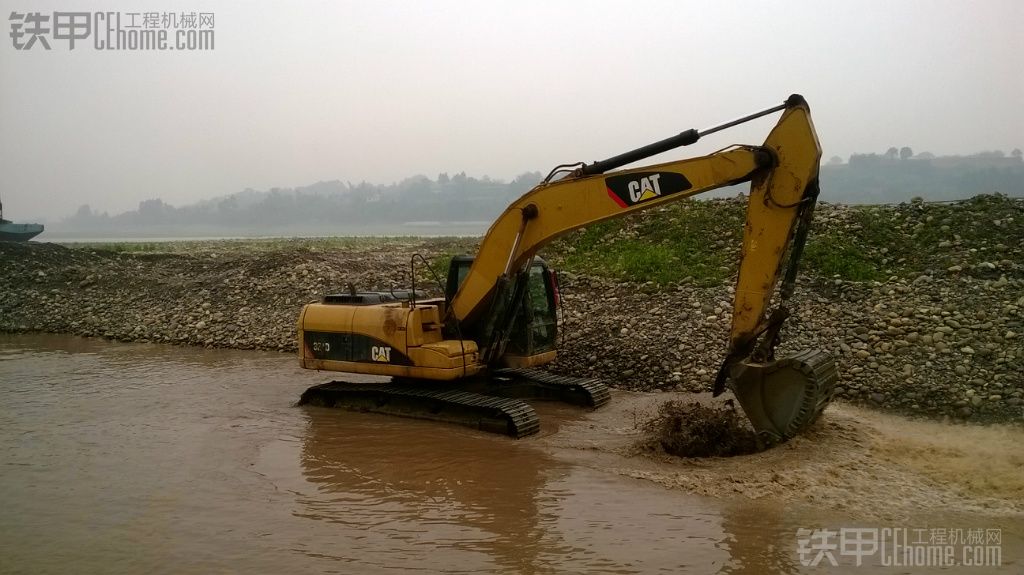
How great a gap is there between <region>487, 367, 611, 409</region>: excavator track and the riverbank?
1176 mm

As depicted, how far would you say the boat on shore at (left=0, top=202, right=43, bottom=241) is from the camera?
34.0 metres

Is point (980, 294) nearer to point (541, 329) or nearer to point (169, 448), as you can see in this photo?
point (541, 329)

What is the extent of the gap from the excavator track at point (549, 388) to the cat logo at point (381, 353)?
1.41 m

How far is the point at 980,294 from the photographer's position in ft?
34.9

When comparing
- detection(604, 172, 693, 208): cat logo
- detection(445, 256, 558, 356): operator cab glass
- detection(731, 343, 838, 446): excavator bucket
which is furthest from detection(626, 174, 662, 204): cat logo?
detection(445, 256, 558, 356): operator cab glass

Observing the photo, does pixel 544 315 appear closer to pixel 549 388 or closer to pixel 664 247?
pixel 549 388

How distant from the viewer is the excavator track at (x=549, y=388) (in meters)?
9.88

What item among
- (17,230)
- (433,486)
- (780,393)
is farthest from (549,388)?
(17,230)

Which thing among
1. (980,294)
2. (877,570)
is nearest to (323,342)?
(877,570)

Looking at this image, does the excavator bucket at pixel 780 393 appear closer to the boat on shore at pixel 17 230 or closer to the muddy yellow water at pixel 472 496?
the muddy yellow water at pixel 472 496

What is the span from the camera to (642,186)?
7.75 m

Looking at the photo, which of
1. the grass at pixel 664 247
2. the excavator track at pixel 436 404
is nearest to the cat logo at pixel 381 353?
the excavator track at pixel 436 404

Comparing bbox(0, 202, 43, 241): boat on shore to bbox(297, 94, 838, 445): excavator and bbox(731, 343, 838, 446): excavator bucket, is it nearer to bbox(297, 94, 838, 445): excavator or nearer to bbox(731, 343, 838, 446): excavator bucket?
bbox(297, 94, 838, 445): excavator

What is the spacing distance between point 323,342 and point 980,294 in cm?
872
